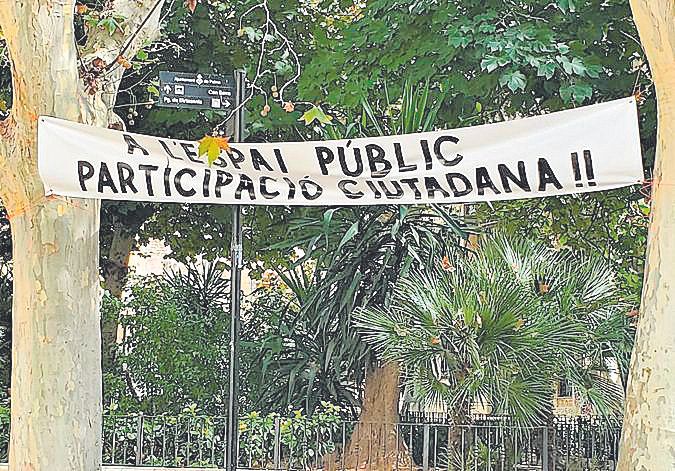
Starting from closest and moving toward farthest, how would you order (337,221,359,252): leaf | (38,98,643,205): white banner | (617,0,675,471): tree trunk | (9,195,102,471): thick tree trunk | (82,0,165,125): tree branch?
(617,0,675,471): tree trunk → (38,98,643,205): white banner → (9,195,102,471): thick tree trunk → (82,0,165,125): tree branch → (337,221,359,252): leaf

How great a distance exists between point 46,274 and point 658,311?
2913 mm

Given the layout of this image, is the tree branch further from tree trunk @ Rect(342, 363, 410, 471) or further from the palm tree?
tree trunk @ Rect(342, 363, 410, 471)

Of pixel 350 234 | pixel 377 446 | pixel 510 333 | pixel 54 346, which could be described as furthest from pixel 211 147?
pixel 377 446

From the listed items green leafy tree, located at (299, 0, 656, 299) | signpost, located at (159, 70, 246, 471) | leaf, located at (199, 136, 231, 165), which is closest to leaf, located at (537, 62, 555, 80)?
green leafy tree, located at (299, 0, 656, 299)

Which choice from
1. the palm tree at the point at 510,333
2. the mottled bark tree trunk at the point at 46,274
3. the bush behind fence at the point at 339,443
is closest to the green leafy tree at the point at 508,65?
the palm tree at the point at 510,333

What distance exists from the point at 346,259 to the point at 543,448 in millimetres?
1982

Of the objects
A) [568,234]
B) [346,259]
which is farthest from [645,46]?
[568,234]

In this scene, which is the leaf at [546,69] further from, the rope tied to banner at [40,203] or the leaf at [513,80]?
the rope tied to banner at [40,203]

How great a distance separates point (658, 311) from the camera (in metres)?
4.27

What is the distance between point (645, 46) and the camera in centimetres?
446

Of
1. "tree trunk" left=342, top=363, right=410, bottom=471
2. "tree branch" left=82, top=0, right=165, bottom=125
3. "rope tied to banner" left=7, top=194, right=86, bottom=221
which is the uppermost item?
"tree branch" left=82, top=0, right=165, bottom=125

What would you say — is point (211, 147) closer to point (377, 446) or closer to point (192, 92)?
point (192, 92)

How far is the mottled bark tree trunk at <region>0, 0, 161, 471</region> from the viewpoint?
4.92 m

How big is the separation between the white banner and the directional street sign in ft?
1.06
